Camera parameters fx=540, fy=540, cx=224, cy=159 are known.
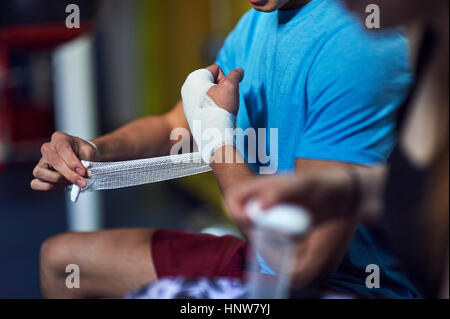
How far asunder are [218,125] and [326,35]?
155mm

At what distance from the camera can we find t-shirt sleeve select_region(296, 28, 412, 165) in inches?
21.9

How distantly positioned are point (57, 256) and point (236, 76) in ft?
1.40

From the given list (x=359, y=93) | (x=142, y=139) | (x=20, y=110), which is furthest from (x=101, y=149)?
(x=20, y=110)

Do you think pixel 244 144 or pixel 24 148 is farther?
pixel 24 148

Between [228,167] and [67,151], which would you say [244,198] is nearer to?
[228,167]

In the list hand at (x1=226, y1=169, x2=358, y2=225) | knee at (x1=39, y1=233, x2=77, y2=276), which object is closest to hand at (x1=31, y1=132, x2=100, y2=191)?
knee at (x1=39, y1=233, x2=77, y2=276)

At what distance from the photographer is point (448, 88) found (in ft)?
1.97

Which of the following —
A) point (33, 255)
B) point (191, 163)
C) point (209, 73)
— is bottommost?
point (33, 255)

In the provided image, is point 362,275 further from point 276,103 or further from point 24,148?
point 24,148

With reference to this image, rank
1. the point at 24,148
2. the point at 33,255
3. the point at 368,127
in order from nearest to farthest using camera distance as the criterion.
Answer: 1. the point at 368,127
2. the point at 33,255
3. the point at 24,148

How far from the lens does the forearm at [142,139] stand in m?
0.78

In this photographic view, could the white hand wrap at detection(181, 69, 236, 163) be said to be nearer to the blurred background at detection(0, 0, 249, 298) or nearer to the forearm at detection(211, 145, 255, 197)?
the forearm at detection(211, 145, 255, 197)

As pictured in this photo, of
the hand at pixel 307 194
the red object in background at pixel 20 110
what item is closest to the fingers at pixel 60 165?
the hand at pixel 307 194
